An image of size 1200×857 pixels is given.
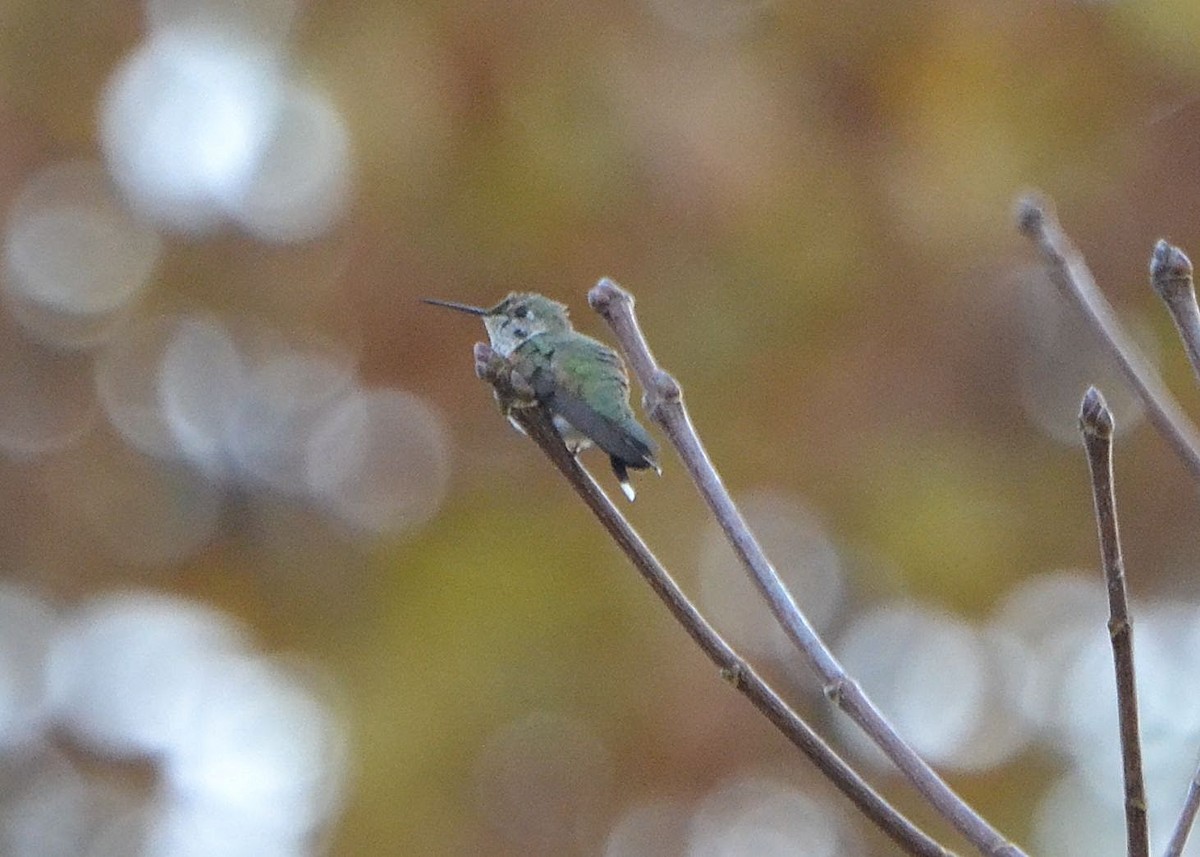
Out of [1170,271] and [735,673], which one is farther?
[735,673]

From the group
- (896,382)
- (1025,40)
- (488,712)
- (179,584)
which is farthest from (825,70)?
(179,584)

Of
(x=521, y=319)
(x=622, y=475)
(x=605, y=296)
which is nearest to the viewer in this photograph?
(x=605, y=296)

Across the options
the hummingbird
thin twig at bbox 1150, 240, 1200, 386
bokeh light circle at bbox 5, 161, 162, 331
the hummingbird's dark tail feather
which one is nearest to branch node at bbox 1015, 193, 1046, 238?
thin twig at bbox 1150, 240, 1200, 386

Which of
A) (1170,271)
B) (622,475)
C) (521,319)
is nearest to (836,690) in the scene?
(1170,271)

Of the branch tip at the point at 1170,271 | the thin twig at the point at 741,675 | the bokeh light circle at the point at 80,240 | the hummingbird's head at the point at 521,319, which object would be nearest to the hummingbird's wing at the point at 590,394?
the hummingbird's head at the point at 521,319

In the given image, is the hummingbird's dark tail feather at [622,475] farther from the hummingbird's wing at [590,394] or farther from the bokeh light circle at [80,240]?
the bokeh light circle at [80,240]

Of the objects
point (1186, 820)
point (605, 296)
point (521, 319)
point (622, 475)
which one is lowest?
point (1186, 820)

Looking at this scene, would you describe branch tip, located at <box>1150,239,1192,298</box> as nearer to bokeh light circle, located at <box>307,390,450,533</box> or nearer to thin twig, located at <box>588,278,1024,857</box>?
thin twig, located at <box>588,278,1024,857</box>

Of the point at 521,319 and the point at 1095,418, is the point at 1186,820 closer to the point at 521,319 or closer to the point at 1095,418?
the point at 1095,418
